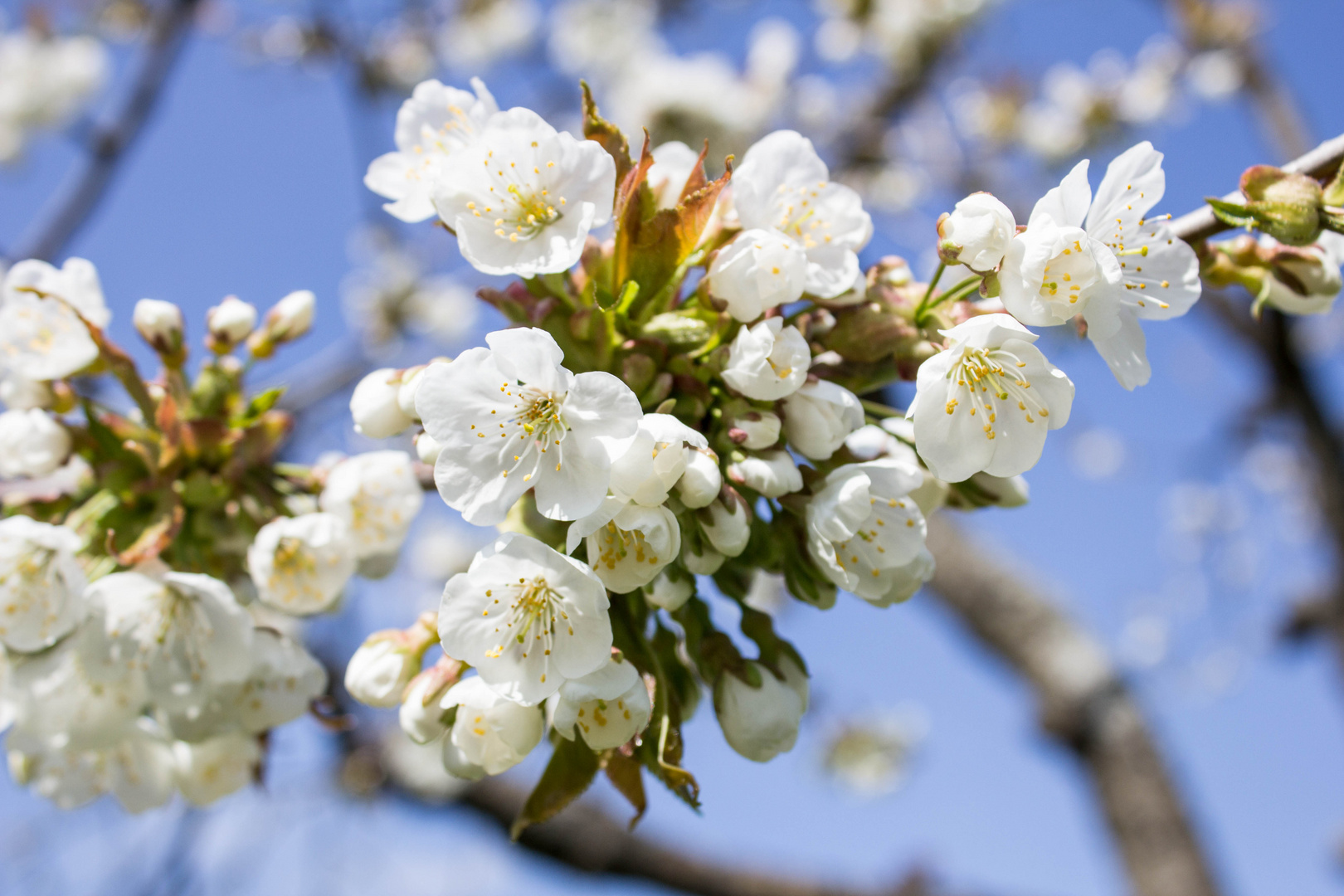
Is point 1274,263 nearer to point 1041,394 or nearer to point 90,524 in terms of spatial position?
point 1041,394

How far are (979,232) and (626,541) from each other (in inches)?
17.8

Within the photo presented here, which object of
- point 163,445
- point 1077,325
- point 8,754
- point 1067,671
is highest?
point 1077,325

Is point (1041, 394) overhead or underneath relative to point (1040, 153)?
underneath

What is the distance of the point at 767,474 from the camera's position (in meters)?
0.91

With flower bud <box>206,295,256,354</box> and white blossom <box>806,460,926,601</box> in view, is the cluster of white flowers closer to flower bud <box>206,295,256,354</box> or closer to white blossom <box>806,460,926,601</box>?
flower bud <box>206,295,256,354</box>

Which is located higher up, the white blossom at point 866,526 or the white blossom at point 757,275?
the white blossom at point 757,275

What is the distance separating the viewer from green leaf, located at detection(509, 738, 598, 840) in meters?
0.96

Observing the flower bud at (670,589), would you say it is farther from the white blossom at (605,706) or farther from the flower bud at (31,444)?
the flower bud at (31,444)

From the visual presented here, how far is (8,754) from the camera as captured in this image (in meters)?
1.27

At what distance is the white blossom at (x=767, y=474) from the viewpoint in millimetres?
908

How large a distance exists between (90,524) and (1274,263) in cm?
157

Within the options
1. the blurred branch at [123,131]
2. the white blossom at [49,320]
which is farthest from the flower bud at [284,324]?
the blurred branch at [123,131]

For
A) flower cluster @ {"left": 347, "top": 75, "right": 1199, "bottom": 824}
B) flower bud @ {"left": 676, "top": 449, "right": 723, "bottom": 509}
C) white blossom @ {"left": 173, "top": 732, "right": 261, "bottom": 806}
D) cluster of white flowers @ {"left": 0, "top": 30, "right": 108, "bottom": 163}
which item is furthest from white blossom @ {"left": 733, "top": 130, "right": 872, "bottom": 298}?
cluster of white flowers @ {"left": 0, "top": 30, "right": 108, "bottom": 163}

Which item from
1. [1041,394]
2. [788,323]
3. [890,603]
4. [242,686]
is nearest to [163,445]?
[242,686]
